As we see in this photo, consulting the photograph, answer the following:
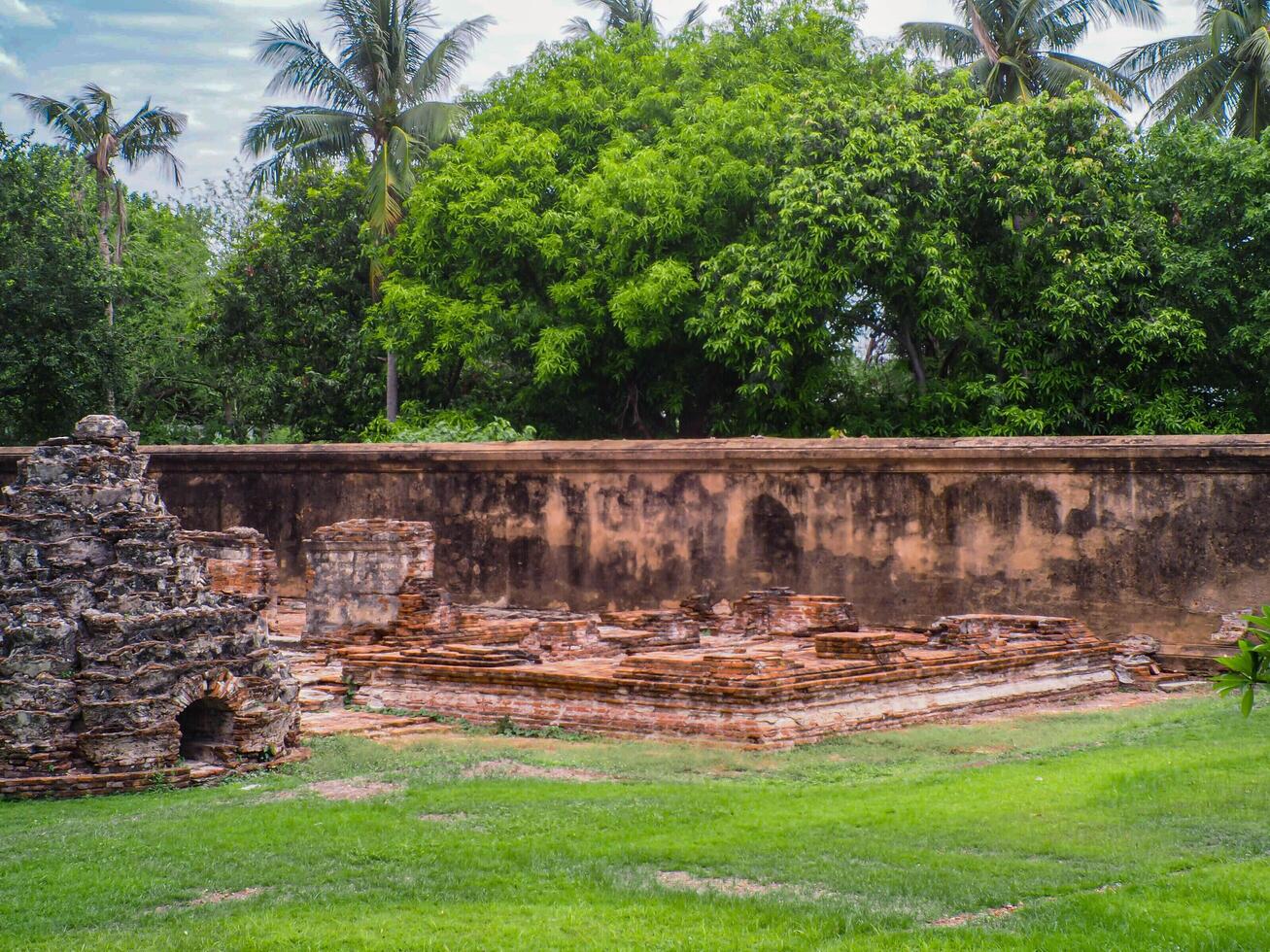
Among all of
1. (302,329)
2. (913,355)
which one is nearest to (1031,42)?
(913,355)

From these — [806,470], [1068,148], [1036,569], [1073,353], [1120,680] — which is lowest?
[1120,680]

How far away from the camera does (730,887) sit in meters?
6.53

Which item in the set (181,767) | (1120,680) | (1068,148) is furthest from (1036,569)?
(181,767)

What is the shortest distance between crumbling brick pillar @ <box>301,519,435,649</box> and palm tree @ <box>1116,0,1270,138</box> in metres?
16.4

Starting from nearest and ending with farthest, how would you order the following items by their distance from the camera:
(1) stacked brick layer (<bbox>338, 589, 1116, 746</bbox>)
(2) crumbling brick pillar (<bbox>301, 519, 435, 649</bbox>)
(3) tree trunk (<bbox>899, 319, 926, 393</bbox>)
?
1. (1) stacked brick layer (<bbox>338, 589, 1116, 746</bbox>)
2. (2) crumbling brick pillar (<bbox>301, 519, 435, 649</bbox>)
3. (3) tree trunk (<bbox>899, 319, 926, 393</bbox>)

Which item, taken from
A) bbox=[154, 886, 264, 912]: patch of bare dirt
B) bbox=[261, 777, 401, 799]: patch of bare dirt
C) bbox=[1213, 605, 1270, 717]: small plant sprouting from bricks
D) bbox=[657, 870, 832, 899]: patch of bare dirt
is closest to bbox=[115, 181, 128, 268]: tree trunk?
bbox=[261, 777, 401, 799]: patch of bare dirt

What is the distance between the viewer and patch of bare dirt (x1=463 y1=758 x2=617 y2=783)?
9312mm

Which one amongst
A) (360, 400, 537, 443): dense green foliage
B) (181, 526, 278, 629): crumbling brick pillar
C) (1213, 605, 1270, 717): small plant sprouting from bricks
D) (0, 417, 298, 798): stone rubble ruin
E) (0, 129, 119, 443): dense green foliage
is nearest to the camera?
(1213, 605, 1270, 717): small plant sprouting from bricks

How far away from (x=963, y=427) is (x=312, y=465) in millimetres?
9302

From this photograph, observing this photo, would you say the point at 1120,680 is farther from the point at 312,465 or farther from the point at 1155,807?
the point at 312,465

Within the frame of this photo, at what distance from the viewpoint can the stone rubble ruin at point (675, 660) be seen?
1099 cm

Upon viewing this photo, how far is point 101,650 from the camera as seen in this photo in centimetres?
940

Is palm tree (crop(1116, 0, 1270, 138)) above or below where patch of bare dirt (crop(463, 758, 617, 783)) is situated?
above

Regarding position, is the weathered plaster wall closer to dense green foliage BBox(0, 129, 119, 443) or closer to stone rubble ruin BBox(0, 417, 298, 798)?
dense green foliage BBox(0, 129, 119, 443)
